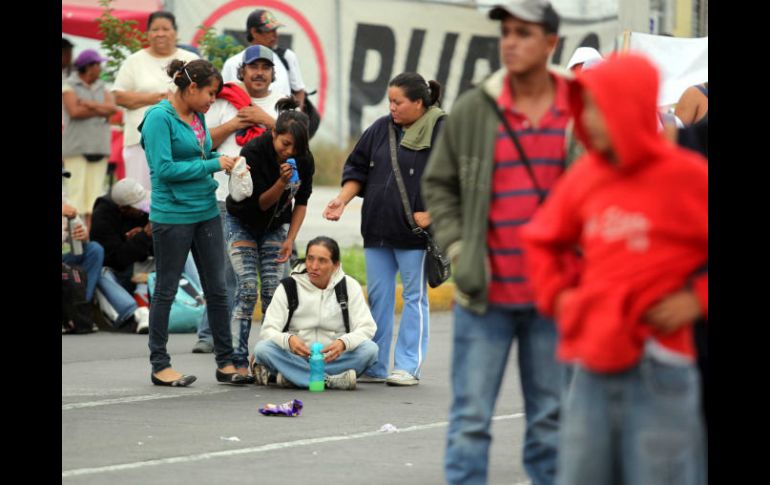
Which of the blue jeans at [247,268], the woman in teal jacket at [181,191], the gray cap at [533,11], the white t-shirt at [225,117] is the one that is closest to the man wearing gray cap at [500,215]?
the gray cap at [533,11]

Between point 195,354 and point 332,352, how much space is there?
7.09ft

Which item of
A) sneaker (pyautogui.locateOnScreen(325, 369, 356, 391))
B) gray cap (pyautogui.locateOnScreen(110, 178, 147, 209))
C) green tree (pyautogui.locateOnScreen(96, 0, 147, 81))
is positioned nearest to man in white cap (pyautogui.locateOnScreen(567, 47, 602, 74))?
sneaker (pyautogui.locateOnScreen(325, 369, 356, 391))

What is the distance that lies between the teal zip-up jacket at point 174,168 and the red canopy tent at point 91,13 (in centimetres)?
813

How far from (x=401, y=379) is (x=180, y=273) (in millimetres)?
1623

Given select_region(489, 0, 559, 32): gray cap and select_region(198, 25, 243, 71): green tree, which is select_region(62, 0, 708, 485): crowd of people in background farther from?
select_region(198, 25, 243, 71): green tree

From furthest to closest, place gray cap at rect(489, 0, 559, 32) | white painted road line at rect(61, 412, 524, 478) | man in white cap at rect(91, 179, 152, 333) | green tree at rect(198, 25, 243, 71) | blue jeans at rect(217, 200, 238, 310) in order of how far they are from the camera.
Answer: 1. green tree at rect(198, 25, 243, 71)
2. man in white cap at rect(91, 179, 152, 333)
3. blue jeans at rect(217, 200, 238, 310)
4. white painted road line at rect(61, 412, 524, 478)
5. gray cap at rect(489, 0, 559, 32)

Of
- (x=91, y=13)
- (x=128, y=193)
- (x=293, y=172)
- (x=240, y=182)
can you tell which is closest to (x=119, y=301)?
(x=128, y=193)

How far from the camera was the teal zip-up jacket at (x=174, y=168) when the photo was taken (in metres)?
9.44

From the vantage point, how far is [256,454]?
7598 mm

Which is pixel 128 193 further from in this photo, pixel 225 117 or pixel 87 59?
pixel 87 59

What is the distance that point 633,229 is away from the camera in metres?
4.45

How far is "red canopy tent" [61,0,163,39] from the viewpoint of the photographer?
17.7 m

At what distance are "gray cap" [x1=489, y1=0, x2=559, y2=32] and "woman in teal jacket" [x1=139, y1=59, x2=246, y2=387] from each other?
4.22 m
